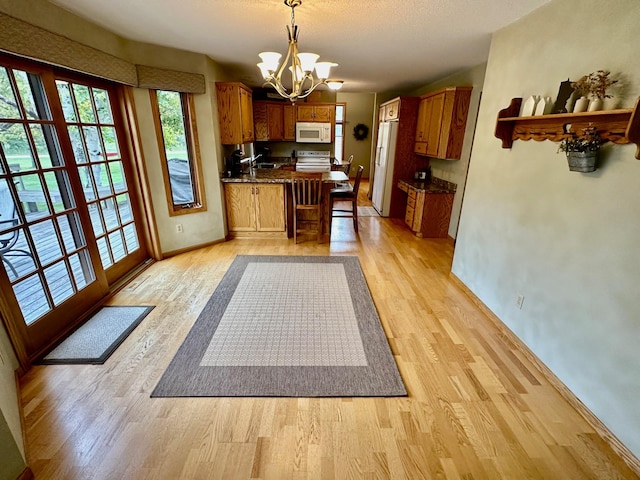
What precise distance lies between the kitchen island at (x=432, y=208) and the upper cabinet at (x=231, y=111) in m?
2.75

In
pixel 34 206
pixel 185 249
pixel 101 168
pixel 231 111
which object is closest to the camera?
pixel 34 206

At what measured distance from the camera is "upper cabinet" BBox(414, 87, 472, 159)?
381cm

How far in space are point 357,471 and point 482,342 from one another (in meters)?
1.41

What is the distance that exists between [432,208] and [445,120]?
4.03 feet

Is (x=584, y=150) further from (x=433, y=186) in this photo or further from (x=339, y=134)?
(x=339, y=134)

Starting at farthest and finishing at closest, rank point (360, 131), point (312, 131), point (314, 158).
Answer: point (360, 131)
point (314, 158)
point (312, 131)

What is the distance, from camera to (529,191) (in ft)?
6.89

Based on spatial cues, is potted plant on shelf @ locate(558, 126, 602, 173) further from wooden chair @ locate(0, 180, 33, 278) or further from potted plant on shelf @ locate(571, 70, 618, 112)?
wooden chair @ locate(0, 180, 33, 278)

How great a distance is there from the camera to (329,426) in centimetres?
155

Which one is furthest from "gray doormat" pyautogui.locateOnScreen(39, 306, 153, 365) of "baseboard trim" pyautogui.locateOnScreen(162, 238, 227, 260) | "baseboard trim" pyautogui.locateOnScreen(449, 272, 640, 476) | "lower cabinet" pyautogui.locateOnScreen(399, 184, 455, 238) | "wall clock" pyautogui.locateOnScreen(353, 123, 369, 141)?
Result: "wall clock" pyautogui.locateOnScreen(353, 123, 369, 141)

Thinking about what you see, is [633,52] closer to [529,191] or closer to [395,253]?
[529,191]

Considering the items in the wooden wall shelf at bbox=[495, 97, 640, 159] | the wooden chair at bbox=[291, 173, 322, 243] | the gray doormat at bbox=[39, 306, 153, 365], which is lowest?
the gray doormat at bbox=[39, 306, 153, 365]

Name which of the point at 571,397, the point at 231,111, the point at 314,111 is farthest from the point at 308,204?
the point at 314,111

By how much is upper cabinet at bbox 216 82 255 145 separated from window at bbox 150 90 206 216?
0.46 meters
